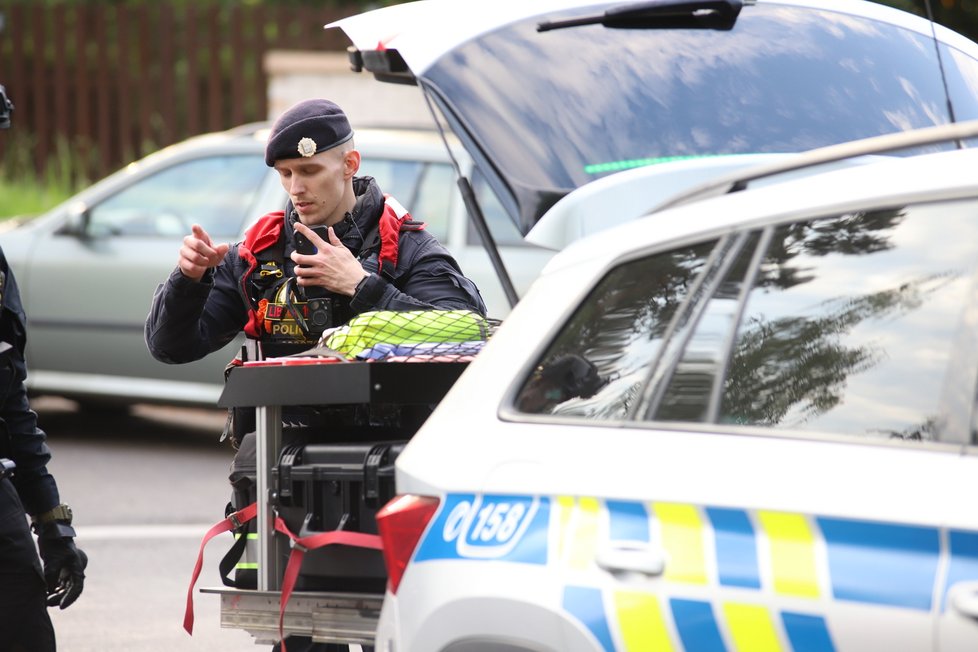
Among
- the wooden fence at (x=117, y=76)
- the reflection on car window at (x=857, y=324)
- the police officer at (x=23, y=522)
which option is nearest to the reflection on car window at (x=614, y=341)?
the reflection on car window at (x=857, y=324)

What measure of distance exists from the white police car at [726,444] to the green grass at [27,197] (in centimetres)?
1203

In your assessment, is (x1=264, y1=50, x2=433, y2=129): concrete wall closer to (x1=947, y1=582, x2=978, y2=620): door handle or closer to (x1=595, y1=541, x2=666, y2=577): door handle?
(x1=595, y1=541, x2=666, y2=577): door handle

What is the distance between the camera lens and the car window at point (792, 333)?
7.96 feet

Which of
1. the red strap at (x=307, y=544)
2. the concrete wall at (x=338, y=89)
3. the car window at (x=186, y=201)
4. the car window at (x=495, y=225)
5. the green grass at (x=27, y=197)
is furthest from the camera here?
the concrete wall at (x=338, y=89)

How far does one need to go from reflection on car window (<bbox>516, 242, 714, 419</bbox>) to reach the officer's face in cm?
123

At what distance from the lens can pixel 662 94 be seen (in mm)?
3914

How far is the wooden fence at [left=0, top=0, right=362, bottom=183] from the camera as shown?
15289 millimetres

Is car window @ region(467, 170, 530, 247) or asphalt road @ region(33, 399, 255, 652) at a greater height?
car window @ region(467, 170, 530, 247)

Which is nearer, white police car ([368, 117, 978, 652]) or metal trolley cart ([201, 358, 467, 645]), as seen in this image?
white police car ([368, 117, 978, 652])

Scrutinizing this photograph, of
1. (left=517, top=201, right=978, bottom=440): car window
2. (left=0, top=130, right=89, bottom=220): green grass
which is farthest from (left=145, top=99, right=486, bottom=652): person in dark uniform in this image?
(left=0, top=130, right=89, bottom=220): green grass

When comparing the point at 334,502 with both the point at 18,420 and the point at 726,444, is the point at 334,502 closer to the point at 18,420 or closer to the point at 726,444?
the point at 18,420

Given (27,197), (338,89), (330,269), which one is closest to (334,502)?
(330,269)

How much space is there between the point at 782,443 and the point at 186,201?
661 cm

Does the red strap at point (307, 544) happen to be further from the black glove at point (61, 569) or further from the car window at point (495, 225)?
the car window at point (495, 225)
